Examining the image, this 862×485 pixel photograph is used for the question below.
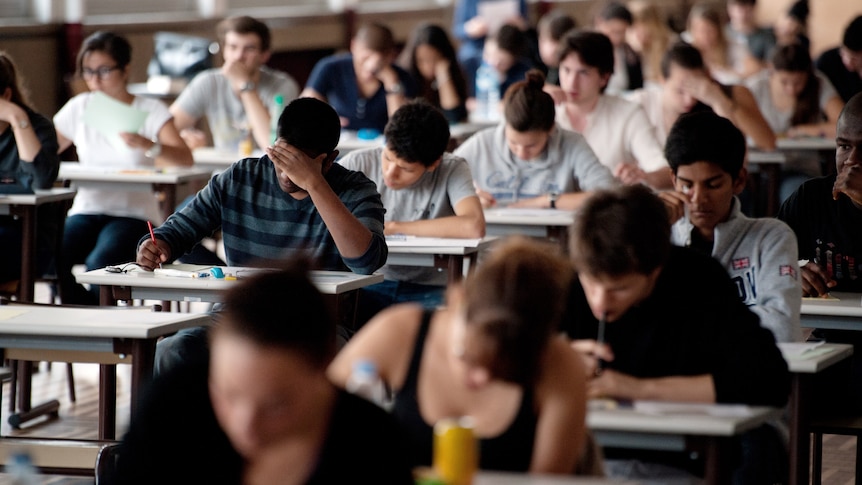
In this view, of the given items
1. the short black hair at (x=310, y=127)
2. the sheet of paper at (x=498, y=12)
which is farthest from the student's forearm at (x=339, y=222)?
the sheet of paper at (x=498, y=12)

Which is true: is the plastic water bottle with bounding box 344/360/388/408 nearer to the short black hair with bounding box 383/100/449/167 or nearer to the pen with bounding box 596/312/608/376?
the pen with bounding box 596/312/608/376

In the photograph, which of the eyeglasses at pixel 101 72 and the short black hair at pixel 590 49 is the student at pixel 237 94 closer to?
the eyeglasses at pixel 101 72

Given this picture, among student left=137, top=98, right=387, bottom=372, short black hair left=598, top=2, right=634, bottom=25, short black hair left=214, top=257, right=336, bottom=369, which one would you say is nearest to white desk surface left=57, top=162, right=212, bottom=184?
student left=137, top=98, right=387, bottom=372

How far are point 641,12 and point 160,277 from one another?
799cm

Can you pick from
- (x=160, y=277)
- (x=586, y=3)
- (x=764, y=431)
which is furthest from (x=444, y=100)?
(x=586, y=3)

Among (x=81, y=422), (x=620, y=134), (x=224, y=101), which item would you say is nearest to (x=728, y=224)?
(x=81, y=422)

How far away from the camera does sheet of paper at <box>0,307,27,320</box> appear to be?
316cm

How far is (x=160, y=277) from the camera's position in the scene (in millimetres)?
3652

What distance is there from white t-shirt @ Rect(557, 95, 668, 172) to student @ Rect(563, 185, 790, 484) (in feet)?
10.9

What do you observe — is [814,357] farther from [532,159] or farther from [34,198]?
[34,198]

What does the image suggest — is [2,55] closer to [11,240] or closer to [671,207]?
[11,240]

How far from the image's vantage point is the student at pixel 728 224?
3105 mm

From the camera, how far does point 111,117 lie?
5.60 metres

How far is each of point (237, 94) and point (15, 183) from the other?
175 cm
